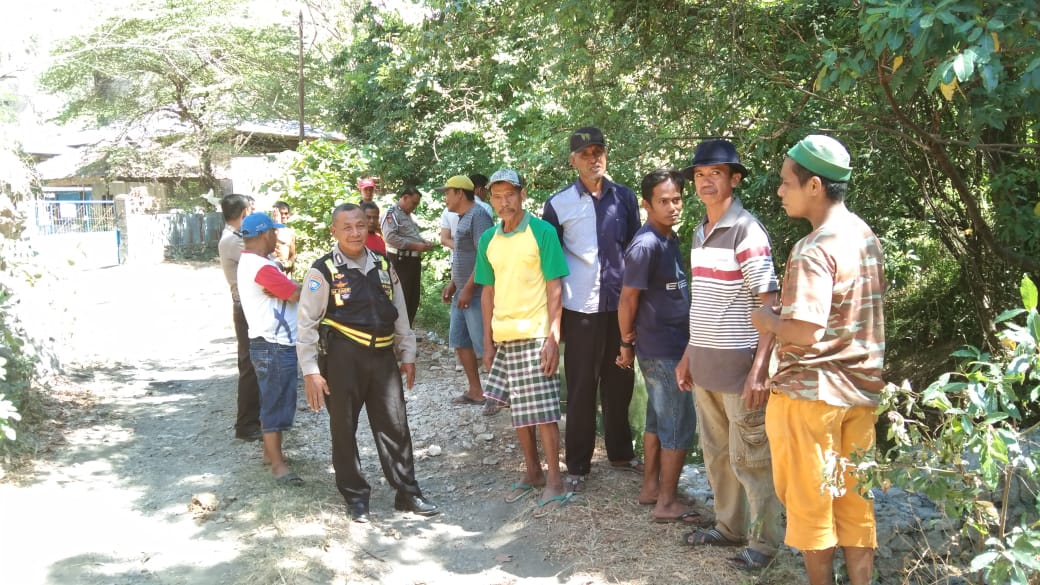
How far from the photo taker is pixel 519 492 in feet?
16.9

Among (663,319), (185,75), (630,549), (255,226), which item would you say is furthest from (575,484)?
(185,75)

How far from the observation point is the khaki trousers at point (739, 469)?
12.4 ft

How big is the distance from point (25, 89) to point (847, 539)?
1009cm

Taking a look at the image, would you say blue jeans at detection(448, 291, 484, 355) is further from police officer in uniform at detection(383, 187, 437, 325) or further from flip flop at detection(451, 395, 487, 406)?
police officer in uniform at detection(383, 187, 437, 325)

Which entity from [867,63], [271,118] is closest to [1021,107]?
[867,63]

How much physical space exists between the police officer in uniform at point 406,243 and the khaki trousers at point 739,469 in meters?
4.54

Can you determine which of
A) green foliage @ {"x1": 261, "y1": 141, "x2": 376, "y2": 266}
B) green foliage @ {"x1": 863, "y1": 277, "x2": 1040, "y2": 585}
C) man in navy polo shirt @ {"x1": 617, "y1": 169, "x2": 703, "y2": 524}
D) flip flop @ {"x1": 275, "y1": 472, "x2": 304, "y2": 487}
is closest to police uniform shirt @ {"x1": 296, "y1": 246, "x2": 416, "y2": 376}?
flip flop @ {"x1": 275, "y1": 472, "x2": 304, "y2": 487}

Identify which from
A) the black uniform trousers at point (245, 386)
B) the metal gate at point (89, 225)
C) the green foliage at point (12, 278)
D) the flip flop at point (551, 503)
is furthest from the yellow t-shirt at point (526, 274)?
the metal gate at point (89, 225)

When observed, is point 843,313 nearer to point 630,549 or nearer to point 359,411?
point 630,549

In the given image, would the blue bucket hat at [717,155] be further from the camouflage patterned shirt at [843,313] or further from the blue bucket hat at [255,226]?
the blue bucket hat at [255,226]

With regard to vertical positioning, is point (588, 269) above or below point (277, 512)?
above

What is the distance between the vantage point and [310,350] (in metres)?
4.74

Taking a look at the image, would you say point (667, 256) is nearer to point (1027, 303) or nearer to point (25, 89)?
point (1027, 303)

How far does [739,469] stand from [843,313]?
40.3 inches
